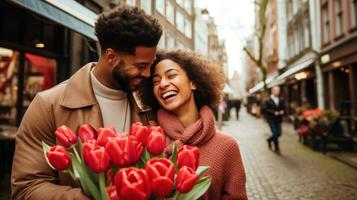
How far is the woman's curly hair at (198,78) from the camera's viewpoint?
198 cm

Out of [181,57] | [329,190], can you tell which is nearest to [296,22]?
[329,190]

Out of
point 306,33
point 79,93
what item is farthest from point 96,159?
point 306,33

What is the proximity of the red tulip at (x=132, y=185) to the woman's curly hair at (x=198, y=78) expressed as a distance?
109cm

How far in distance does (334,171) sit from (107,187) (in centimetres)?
778

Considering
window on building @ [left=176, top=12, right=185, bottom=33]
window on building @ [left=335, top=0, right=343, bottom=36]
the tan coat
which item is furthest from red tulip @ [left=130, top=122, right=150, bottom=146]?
window on building @ [left=335, top=0, right=343, bottom=36]

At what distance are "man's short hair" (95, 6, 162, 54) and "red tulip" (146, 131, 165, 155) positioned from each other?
1.94ft

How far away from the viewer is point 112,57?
1.60 meters

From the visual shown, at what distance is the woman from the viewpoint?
69.1 inches

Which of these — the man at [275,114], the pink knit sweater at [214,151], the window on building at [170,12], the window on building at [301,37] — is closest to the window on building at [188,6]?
the window on building at [170,12]

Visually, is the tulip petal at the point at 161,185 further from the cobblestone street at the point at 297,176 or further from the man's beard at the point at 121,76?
the cobblestone street at the point at 297,176

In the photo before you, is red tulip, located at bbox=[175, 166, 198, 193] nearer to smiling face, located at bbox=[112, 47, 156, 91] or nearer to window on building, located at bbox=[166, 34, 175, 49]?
smiling face, located at bbox=[112, 47, 156, 91]

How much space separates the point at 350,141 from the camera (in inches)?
406

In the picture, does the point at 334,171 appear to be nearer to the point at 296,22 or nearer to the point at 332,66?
the point at 332,66

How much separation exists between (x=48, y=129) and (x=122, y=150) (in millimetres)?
588
